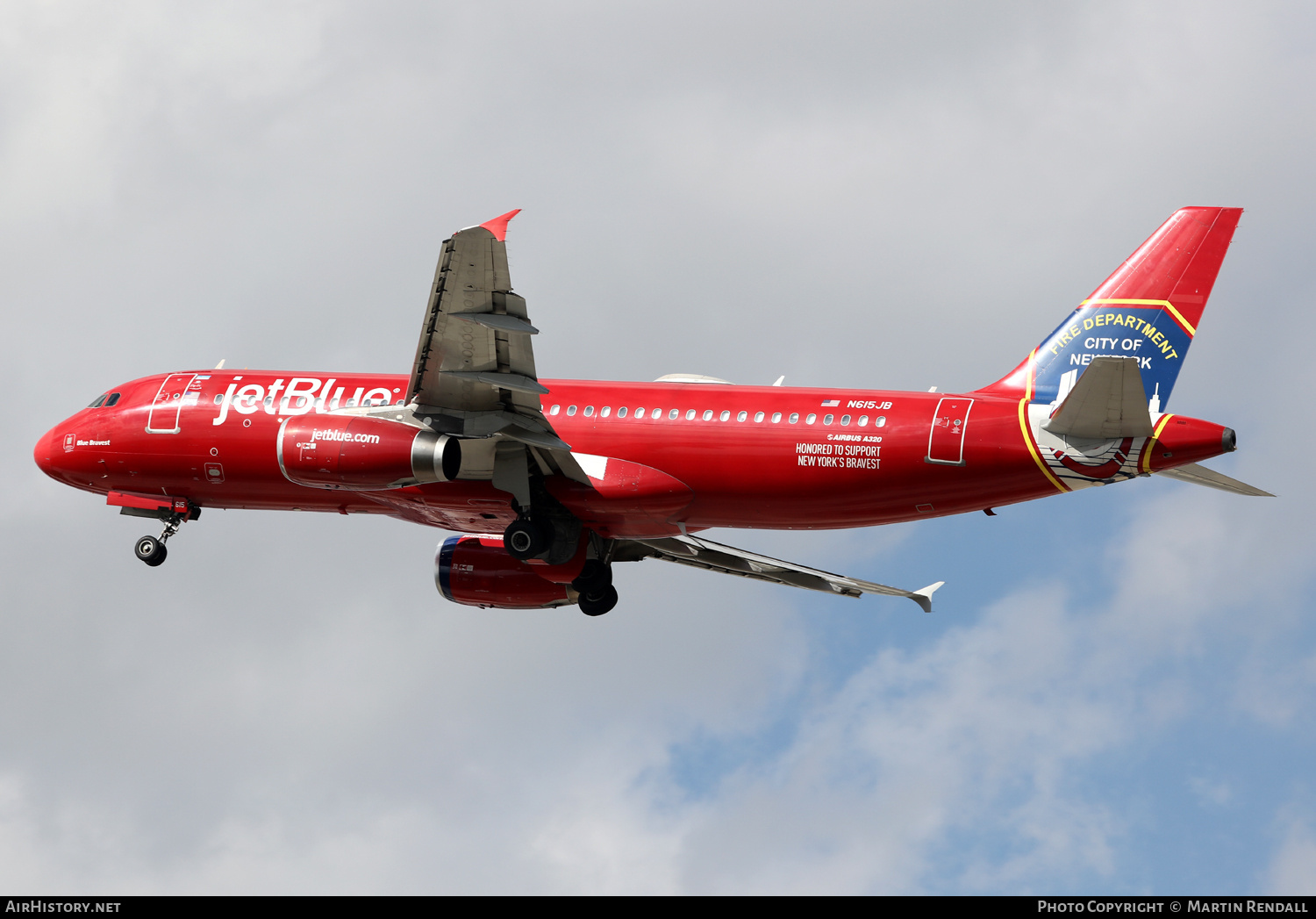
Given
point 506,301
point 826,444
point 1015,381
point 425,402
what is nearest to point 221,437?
point 425,402

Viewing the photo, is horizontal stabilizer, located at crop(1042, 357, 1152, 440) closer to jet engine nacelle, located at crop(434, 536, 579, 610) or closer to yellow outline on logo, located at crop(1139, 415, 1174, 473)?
yellow outline on logo, located at crop(1139, 415, 1174, 473)

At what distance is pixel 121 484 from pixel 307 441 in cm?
830

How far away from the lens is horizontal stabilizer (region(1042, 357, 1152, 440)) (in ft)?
102

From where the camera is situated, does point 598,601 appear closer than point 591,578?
No

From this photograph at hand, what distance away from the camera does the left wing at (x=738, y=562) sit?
1698 inches

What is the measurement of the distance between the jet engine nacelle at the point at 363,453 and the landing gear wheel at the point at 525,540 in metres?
2.54

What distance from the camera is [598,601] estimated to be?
1636 inches

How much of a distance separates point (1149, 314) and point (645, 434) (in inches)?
442

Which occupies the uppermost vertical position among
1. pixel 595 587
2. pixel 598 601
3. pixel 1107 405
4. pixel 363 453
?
pixel 1107 405

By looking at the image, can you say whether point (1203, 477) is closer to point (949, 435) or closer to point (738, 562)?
point (949, 435)

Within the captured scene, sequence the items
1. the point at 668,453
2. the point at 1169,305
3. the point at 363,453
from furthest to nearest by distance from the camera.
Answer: the point at 668,453
the point at 363,453
the point at 1169,305

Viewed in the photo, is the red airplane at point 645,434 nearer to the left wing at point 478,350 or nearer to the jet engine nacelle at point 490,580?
the left wing at point 478,350

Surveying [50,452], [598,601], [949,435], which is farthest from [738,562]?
[50,452]
